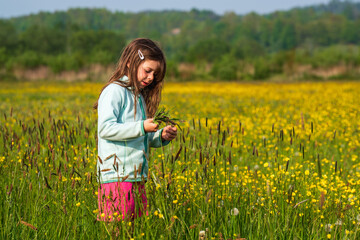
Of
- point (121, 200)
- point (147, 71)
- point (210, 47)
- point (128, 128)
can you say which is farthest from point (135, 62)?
point (210, 47)

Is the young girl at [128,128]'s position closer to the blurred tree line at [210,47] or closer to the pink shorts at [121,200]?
the pink shorts at [121,200]

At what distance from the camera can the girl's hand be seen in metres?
2.83

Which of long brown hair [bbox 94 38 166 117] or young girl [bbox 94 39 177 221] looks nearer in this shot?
young girl [bbox 94 39 177 221]

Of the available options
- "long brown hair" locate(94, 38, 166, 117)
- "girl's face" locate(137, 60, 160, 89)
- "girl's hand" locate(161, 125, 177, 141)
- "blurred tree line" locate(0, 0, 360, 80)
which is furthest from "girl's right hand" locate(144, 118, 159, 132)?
"blurred tree line" locate(0, 0, 360, 80)

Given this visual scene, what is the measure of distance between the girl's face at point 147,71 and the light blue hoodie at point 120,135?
5.1 inches

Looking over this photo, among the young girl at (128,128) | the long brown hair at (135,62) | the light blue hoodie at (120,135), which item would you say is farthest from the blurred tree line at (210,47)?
the light blue hoodie at (120,135)

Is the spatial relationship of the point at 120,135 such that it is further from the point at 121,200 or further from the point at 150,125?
the point at 121,200

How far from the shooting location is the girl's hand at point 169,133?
283 centimetres

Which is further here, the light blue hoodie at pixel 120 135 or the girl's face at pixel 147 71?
the girl's face at pixel 147 71

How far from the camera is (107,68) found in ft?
133

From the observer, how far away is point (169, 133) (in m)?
2.89

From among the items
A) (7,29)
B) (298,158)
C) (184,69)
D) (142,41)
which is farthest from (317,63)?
(7,29)

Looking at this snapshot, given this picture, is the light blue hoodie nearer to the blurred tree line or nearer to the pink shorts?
the pink shorts

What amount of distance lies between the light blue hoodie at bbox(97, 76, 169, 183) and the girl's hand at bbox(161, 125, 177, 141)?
0.18 feet
